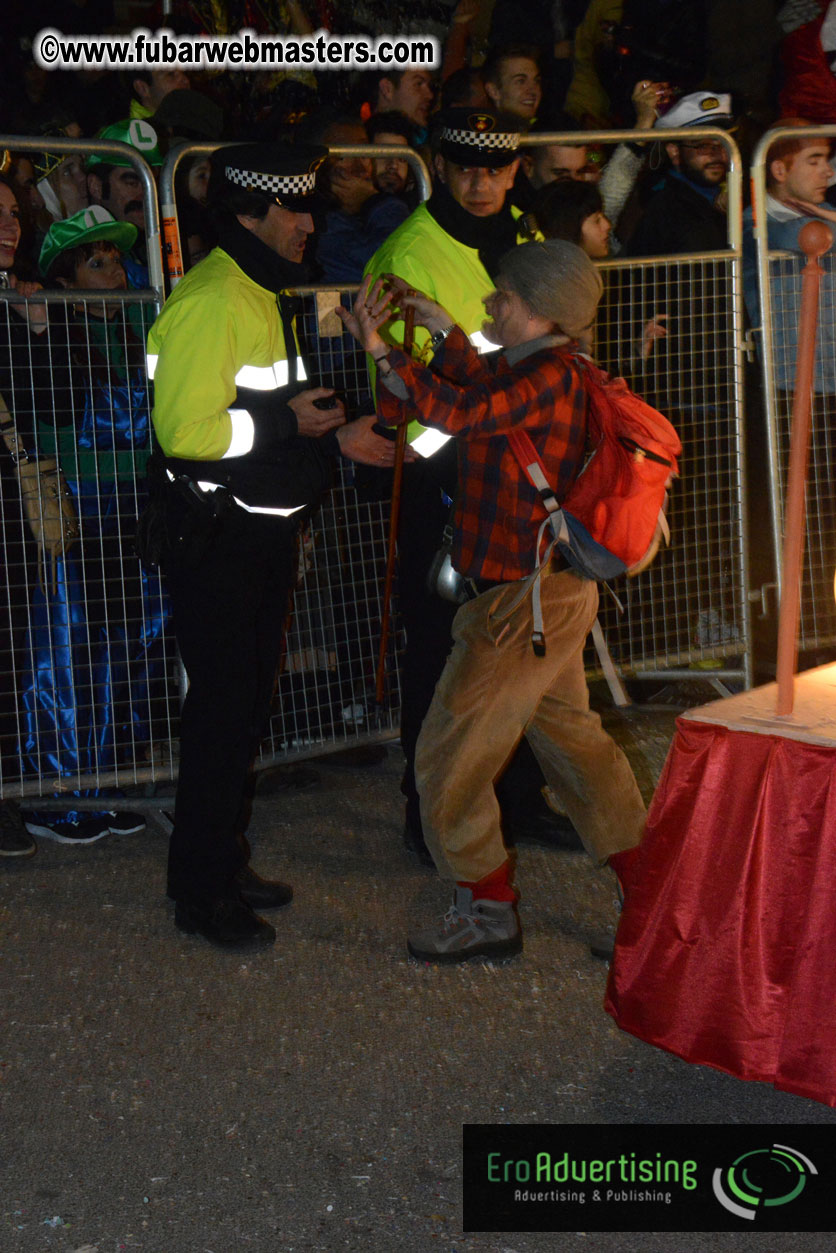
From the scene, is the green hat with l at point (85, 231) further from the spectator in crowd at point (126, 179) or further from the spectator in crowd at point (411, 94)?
the spectator in crowd at point (411, 94)

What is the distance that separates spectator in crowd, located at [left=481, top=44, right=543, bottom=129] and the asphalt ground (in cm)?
420

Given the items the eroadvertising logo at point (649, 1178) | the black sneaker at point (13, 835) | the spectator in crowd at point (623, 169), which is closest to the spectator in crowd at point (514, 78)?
the spectator in crowd at point (623, 169)

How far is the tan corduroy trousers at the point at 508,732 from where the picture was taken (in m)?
3.72

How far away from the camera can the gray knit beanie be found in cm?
356

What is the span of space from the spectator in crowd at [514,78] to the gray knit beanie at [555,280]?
12.3 feet

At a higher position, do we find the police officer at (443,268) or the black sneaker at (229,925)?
the police officer at (443,268)

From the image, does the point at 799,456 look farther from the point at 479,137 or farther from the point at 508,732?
the point at 479,137

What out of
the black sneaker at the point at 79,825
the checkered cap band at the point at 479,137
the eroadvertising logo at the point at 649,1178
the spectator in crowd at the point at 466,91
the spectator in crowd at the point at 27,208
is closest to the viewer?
the eroadvertising logo at the point at 649,1178

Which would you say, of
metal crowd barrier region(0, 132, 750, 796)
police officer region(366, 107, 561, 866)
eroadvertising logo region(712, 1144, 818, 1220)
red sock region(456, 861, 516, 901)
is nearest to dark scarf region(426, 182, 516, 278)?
police officer region(366, 107, 561, 866)

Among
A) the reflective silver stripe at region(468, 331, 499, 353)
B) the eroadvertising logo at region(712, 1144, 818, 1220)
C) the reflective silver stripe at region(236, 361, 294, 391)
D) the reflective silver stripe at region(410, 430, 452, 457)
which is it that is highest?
the reflective silver stripe at region(468, 331, 499, 353)

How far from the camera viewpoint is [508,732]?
3746 millimetres

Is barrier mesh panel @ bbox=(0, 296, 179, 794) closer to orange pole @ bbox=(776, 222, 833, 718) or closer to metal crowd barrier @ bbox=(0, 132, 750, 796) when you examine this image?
metal crowd barrier @ bbox=(0, 132, 750, 796)

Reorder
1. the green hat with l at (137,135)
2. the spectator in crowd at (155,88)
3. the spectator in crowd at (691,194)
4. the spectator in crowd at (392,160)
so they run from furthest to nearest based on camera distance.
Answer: the spectator in crowd at (155,88)
the spectator in crowd at (392,160)
the spectator in crowd at (691,194)
the green hat with l at (137,135)

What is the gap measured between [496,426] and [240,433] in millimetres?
776
